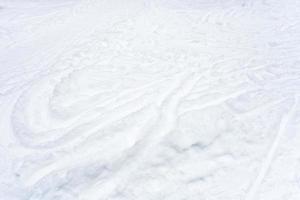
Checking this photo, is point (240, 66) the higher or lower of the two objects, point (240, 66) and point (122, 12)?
the lower

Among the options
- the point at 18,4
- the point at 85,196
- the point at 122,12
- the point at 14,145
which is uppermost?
the point at 18,4

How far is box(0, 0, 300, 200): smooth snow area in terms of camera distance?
8.40ft

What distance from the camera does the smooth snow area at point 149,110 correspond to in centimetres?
256

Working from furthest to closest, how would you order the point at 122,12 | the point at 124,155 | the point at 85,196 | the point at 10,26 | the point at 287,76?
the point at 122,12 → the point at 10,26 → the point at 287,76 → the point at 124,155 → the point at 85,196

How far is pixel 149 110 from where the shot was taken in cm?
335

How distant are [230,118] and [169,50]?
181 centimetres

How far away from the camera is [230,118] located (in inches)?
128

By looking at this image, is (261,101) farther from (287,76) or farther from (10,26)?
(10,26)

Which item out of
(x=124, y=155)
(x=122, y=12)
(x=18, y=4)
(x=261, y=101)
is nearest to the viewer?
(x=124, y=155)

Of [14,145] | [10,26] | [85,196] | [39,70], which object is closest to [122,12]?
[10,26]

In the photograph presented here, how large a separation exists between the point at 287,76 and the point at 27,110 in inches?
119

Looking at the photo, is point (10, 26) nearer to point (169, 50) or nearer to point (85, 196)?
point (169, 50)

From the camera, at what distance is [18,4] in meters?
7.11

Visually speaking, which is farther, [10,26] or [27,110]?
[10,26]
